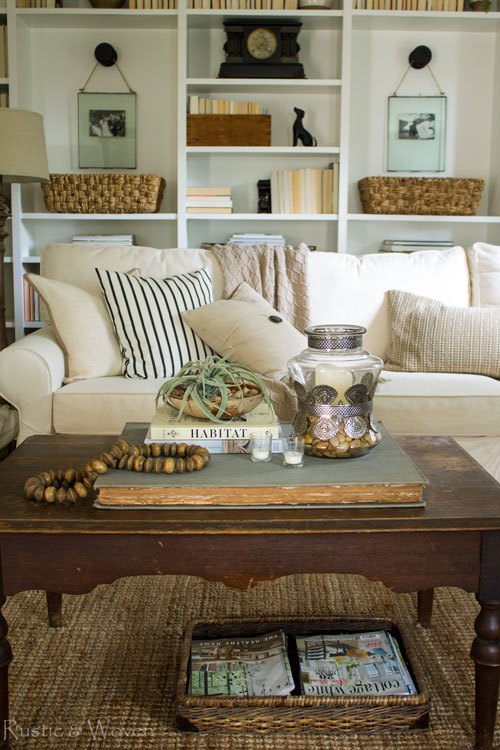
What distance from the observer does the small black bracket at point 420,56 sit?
3.98 metres

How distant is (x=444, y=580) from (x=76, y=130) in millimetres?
3421

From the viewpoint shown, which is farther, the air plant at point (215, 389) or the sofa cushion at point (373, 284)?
the sofa cushion at point (373, 284)

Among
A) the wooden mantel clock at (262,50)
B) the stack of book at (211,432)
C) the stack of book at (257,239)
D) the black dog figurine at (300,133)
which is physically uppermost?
the wooden mantel clock at (262,50)

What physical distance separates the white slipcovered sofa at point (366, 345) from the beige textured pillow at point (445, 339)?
0.05 meters

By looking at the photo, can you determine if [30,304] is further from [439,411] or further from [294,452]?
[294,452]

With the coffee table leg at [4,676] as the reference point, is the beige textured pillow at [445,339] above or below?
above

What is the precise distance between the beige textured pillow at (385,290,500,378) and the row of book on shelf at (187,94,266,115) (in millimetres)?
1540

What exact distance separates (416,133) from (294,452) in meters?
Result: 3.06

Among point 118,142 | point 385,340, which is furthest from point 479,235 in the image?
point 118,142

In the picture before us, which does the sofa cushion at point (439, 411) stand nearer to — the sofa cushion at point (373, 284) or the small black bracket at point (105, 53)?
the sofa cushion at point (373, 284)

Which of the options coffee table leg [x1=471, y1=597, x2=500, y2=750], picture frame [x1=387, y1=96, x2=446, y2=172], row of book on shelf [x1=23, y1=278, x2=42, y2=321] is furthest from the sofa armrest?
picture frame [x1=387, y1=96, x2=446, y2=172]

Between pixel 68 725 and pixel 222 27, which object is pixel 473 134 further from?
pixel 68 725

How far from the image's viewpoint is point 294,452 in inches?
58.0

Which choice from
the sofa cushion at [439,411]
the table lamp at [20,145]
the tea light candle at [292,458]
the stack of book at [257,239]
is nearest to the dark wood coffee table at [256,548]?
the tea light candle at [292,458]
